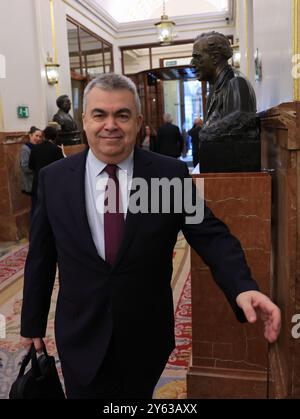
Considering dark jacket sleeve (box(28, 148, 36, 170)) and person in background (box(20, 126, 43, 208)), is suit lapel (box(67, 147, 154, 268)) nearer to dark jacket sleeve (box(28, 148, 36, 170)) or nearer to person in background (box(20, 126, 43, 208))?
dark jacket sleeve (box(28, 148, 36, 170))

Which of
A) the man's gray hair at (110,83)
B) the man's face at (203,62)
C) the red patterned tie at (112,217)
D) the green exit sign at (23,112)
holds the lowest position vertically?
the red patterned tie at (112,217)

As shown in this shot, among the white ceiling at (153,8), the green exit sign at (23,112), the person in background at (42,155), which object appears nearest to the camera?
the person in background at (42,155)

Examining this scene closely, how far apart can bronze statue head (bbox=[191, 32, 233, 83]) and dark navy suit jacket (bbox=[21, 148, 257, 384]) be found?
47.5 inches

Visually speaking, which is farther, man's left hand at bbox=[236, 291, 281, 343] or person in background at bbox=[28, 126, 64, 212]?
person in background at bbox=[28, 126, 64, 212]

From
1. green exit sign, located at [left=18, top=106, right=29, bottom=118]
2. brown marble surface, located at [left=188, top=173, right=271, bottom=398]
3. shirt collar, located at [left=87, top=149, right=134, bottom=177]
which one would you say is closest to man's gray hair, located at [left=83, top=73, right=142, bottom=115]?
shirt collar, located at [left=87, top=149, right=134, bottom=177]

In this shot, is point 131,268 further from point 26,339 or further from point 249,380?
point 249,380

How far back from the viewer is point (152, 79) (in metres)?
12.8

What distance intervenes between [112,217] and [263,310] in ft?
1.96

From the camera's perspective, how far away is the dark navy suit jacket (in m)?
1.46

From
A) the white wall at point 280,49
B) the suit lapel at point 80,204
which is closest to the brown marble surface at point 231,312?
the white wall at point 280,49

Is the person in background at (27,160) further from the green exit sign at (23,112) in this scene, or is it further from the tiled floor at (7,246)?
the green exit sign at (23,112)

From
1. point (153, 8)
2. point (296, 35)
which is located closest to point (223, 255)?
point (296, 35)

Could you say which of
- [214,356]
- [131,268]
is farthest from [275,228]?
[131,268]

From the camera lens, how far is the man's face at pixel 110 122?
143cm
